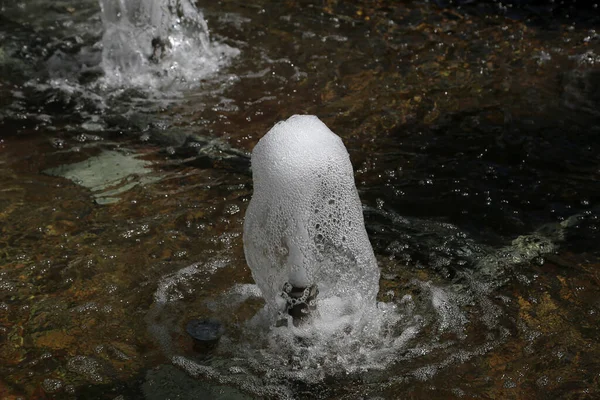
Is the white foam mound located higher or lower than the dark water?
higher

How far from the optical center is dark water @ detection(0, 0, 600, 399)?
294 cm

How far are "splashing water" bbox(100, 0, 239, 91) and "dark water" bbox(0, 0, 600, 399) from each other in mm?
154

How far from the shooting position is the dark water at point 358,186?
2.94 metres

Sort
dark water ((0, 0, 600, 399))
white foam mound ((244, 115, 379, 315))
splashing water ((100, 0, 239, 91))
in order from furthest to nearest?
splashing water ((100, 0, 239, 91)) < dark water ((0, 0, 600, 399)) < white foam mound ((244, 115, 379, 315))

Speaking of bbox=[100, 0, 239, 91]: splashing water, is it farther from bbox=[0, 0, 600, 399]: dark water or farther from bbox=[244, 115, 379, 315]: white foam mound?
bbox=[244, 115, 379, 315]: white foam mound

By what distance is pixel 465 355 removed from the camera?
117 inches

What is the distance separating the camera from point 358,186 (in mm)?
4133

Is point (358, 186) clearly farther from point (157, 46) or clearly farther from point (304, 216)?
point (157, 46)

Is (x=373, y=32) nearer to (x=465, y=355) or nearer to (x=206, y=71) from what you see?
(x=206, y=71)

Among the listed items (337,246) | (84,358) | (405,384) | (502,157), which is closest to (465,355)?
(405,384)

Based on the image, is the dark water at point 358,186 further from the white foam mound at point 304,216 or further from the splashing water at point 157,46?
the white foam mound at point 304,216

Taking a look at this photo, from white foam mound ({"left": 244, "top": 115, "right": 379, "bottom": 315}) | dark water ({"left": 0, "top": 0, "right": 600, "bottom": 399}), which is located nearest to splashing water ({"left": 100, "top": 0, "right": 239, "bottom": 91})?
dark water ({"left": 0, "top": 0, "right": 600, "bottom": 399})

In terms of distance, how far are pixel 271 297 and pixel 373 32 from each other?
351 centimetres

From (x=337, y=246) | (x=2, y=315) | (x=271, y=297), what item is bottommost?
(x=2, y=315)
